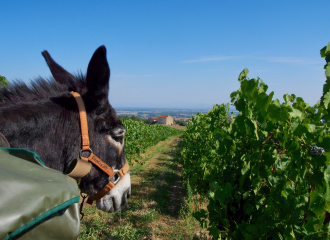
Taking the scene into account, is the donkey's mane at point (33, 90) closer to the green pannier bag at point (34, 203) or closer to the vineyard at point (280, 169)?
the green pannier bag at point (34, 203)

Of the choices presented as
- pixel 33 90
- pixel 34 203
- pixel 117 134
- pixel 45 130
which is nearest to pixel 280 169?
pixel 117 134

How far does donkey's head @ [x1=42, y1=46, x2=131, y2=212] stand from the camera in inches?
72.1

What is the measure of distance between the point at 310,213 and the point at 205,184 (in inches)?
143

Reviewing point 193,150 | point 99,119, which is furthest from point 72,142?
point 193,150

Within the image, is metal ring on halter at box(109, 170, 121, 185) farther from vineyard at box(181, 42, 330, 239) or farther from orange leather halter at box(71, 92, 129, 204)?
vineyard at box(181, 42, 330, 239)

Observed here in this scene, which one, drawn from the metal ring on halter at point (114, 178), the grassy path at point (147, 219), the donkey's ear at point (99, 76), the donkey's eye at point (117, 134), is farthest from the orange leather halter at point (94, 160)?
the grassy path at point (147, 219)

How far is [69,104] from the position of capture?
1.84 metres

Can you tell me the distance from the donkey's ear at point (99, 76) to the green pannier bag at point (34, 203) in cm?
104

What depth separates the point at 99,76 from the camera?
187 centimetres

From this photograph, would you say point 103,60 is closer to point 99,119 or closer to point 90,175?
point 99,119

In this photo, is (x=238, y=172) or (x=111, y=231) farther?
(x=111, y=231)

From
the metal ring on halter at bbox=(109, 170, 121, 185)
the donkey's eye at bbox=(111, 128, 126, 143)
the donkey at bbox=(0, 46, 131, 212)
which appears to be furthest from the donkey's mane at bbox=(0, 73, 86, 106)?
the metal ring on halter at bbox=(109, 170, 121, 185)

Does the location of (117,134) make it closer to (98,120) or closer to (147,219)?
(98,120)

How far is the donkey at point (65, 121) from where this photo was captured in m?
1.55
